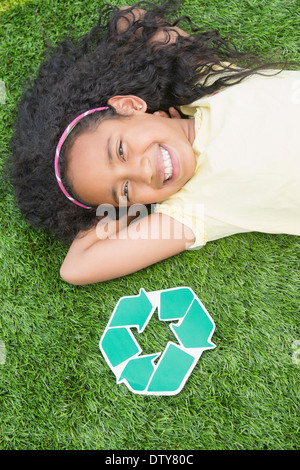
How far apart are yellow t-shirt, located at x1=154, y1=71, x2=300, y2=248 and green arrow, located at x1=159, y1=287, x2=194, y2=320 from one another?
21 centimetres

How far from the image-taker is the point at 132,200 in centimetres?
128

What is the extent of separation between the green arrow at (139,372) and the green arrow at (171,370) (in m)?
0.02

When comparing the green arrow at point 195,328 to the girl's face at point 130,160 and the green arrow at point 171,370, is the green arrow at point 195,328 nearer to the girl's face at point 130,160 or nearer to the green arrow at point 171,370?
the green arrow at point 171,370

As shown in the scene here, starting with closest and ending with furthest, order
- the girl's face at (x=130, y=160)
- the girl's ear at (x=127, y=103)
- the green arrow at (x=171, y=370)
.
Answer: the girl's face at (x=130, y=160), the girl's ear at (x=127, y=103), the green arrow at (x=171, y=370)

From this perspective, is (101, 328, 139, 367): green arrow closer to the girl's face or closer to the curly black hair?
the curly black hair

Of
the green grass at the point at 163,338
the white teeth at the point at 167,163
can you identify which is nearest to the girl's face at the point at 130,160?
the white teeth at the point at 167,163

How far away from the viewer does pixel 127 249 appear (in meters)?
1.37

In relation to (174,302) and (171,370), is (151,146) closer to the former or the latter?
(174,302)

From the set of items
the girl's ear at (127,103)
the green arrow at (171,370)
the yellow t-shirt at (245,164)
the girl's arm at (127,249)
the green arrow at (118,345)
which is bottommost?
the green arrow at (171,370)

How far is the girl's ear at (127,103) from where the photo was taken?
4.37 ft

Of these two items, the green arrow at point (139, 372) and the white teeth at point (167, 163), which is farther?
the green arrow at point (139, 372)

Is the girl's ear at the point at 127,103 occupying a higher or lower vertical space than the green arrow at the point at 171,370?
higher
